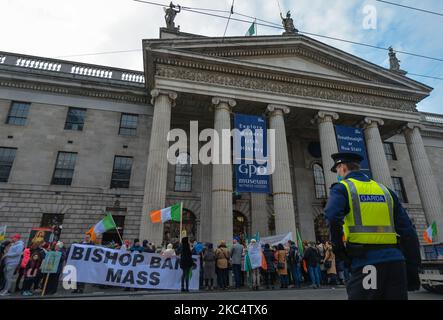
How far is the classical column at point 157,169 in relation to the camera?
1420 cm

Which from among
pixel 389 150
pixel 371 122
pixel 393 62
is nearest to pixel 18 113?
pixel 371 122

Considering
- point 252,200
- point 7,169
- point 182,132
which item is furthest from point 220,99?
Answer: point 7,169

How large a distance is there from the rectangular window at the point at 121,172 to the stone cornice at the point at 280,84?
23.3 feet

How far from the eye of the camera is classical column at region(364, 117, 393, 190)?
19.3 metres

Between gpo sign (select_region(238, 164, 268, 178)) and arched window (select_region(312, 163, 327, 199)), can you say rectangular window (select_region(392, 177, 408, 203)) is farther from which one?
gpo sign (select_region(238, 164, 268, 178))

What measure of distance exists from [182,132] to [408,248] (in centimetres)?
1944

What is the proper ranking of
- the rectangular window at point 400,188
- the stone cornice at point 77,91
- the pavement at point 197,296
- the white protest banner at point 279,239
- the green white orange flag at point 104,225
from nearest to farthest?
1. the pavement at point 197,296
2. the green white orange flag at point 104,225
3. the white protest banner at point 279,239
4. the stone cornice at point 77,91
5. the rectangular window at point 400,188

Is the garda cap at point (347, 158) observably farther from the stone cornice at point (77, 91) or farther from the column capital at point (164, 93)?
the stone cornice at point (77, 91)

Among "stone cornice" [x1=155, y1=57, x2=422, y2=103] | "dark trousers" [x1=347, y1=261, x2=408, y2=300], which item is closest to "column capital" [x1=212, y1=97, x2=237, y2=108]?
"stone cornice" [x1=155, y1=57, x2=422, y2=103]

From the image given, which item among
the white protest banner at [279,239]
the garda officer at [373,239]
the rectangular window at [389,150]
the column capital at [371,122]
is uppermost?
the rectangular window at [389,150]

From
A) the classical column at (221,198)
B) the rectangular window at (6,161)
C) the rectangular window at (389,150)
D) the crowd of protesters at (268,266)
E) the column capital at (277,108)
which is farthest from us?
the rectangular window at (389,150)

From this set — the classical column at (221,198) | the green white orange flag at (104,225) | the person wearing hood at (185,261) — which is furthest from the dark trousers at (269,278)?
the green white orange flag at (104,225)

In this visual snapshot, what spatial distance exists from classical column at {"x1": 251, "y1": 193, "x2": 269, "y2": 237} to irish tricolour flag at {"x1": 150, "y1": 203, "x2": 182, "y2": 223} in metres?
8.38

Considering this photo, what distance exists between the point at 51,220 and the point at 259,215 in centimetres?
1400
